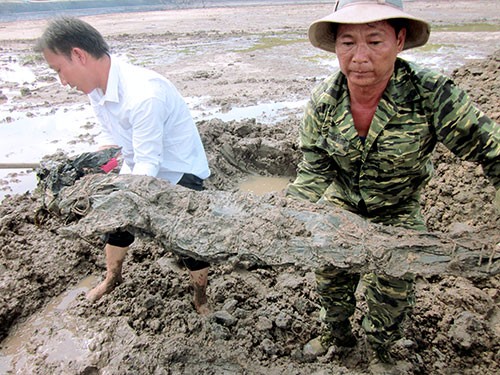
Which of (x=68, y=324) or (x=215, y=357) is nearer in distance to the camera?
(x=215, y=357)

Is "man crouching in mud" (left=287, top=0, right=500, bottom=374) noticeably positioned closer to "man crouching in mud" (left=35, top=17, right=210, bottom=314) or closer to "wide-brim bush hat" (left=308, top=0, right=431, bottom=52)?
"wide-brim bush hat" (left=308, top=0, right=431, bottom=52)

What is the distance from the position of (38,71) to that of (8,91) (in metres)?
2.20

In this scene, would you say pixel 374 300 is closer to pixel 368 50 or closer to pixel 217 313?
pixel 217 313

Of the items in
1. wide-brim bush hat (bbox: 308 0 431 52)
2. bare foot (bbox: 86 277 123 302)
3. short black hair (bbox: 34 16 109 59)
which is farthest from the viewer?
bare foot (bbox: 86 277 123 302)

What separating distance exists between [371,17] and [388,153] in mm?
612

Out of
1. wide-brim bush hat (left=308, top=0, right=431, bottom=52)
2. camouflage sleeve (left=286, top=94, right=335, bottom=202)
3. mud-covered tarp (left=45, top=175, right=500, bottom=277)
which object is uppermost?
wide-brim bush hat (left=308, top=0, right=431, bottom=52)

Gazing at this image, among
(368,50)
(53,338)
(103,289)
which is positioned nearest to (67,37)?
(368,50)

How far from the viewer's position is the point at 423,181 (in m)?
2.07

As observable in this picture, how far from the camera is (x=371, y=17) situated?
5.29 ft

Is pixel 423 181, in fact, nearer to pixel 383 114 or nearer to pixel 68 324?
pixel 383 114

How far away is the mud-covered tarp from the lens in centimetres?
177

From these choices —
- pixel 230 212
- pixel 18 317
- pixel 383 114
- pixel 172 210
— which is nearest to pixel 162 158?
pixel 172 210

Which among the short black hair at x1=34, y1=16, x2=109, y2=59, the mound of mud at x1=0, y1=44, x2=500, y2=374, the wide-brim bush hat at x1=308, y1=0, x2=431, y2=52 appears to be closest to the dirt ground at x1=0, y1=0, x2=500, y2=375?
the mound of mud at x1=0, y1=44, x2=500, y2=374

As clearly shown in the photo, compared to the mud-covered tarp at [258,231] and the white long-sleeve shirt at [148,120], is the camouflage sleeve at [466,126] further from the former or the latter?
the white long-sleeve shirt at [148,120]
